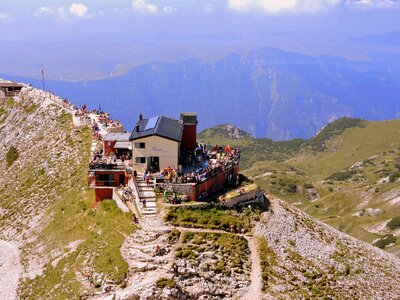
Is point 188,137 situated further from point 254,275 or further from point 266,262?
point 254,275

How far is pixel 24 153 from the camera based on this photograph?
99.4m

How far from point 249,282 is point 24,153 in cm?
6538

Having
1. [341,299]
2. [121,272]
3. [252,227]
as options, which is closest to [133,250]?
[121,272]

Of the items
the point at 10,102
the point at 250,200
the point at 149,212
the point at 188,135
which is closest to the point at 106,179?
the point at 149,212

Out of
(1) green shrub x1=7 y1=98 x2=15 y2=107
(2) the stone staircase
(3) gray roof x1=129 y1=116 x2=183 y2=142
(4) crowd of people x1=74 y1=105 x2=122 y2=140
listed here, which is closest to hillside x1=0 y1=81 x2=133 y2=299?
(4) crowd of people x1=74 y1=105 x2=122 y2=140

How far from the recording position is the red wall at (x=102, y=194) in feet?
215

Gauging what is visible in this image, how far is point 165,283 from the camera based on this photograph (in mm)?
44844

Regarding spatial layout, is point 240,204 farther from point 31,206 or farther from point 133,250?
point 31,206

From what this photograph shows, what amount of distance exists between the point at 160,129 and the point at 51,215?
20.4 meters

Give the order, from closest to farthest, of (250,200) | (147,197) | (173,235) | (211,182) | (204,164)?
1. (173,235)
2. (147,197)
3. (211,182)
4. (250,200)
5. (204,164)

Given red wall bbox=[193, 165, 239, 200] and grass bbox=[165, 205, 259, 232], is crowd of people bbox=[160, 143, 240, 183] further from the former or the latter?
grass bbox=[165, 205, 259, 232]

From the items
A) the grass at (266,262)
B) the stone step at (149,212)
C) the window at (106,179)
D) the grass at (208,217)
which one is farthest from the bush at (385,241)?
the stone step at (149,212)

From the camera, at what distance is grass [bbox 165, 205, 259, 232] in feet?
184

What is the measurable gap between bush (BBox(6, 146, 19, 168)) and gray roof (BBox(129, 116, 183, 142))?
3949 centimetres
